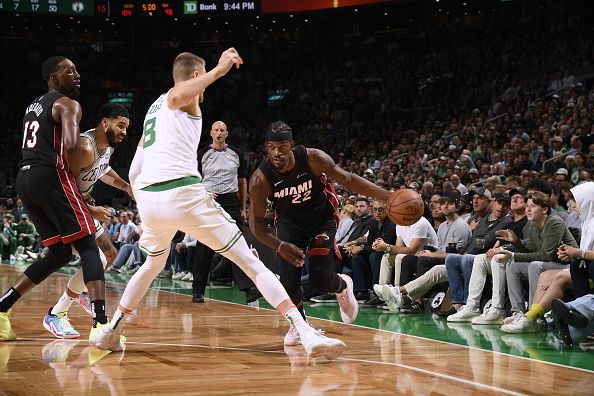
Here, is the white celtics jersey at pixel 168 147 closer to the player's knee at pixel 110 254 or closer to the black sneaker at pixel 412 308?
the player's knee at pixel 110 254

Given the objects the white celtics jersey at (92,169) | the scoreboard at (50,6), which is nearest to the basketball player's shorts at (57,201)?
the white celtics jersey at (92,169)

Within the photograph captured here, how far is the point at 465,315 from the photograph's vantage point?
737 cm

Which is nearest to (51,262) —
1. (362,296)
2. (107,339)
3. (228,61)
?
(107,339)

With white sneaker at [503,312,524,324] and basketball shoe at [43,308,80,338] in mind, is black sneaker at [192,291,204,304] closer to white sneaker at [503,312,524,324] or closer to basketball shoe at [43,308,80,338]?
basketball shoe at [43,308,80,338]

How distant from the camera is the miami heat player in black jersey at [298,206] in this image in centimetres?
537

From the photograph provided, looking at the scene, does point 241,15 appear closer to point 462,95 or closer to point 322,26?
point 322,26

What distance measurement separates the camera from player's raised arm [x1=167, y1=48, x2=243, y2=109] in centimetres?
453

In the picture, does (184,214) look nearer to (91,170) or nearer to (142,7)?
(91,170)

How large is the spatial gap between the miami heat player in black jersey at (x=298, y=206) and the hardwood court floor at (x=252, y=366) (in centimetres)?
49

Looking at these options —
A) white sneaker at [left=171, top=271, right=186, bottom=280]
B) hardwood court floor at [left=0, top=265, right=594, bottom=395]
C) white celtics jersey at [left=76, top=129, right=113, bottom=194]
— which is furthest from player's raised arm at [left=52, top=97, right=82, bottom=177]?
white sneaker at [left=171, top=271, right=186, bottom=280]

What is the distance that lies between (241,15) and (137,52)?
8066 millimetres

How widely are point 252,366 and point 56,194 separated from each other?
1.86 m

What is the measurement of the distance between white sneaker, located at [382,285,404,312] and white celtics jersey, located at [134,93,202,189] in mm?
3765

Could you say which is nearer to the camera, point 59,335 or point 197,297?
point 59,335
